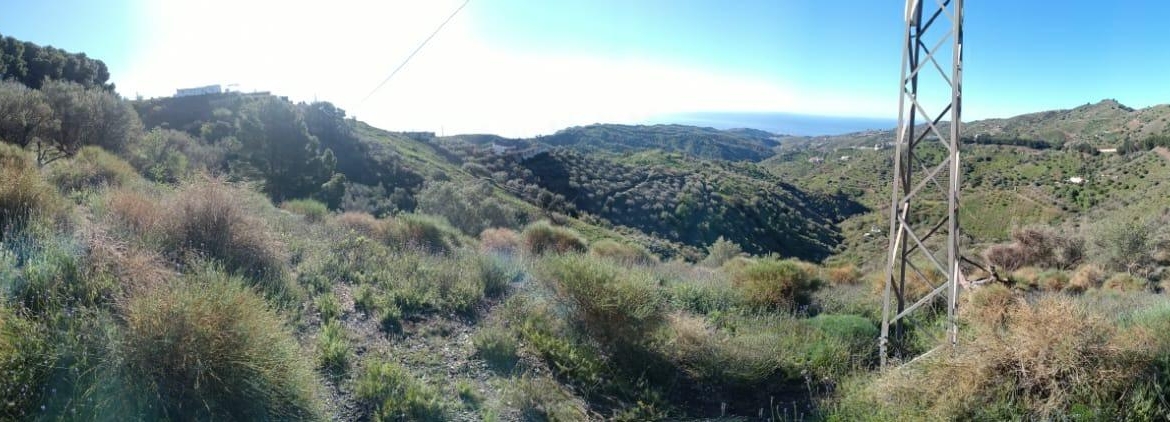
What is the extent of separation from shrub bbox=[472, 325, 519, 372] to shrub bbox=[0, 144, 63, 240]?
4.04 metres

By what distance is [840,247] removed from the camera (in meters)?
41.9

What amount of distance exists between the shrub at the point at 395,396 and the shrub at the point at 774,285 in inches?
210

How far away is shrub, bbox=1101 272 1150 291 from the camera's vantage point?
1125 cm

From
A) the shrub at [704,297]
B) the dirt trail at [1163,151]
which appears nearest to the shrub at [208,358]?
the shrub at [704,297]

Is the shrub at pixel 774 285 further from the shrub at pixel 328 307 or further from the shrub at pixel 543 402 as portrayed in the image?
the shrub at pixel 328 307

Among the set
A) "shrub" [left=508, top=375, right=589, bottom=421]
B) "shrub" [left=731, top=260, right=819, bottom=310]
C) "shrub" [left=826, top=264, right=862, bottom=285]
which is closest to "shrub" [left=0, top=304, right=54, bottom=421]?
"shrub" [left=508, top=375, right=589, bottom=421]

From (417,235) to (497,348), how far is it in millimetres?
5775

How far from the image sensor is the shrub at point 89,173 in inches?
307

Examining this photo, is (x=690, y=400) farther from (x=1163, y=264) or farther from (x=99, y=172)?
(x=1163, y=264)

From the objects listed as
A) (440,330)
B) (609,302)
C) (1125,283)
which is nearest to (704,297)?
(609,302)

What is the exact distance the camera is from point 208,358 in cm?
324

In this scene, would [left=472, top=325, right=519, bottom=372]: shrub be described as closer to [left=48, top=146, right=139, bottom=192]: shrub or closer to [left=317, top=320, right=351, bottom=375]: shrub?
[left=317, top=320, right=351, bottom=375]: shrub

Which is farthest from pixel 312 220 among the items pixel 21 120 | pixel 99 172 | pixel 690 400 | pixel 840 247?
pixel 840 247

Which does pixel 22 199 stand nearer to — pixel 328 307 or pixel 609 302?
pixel 328 307
